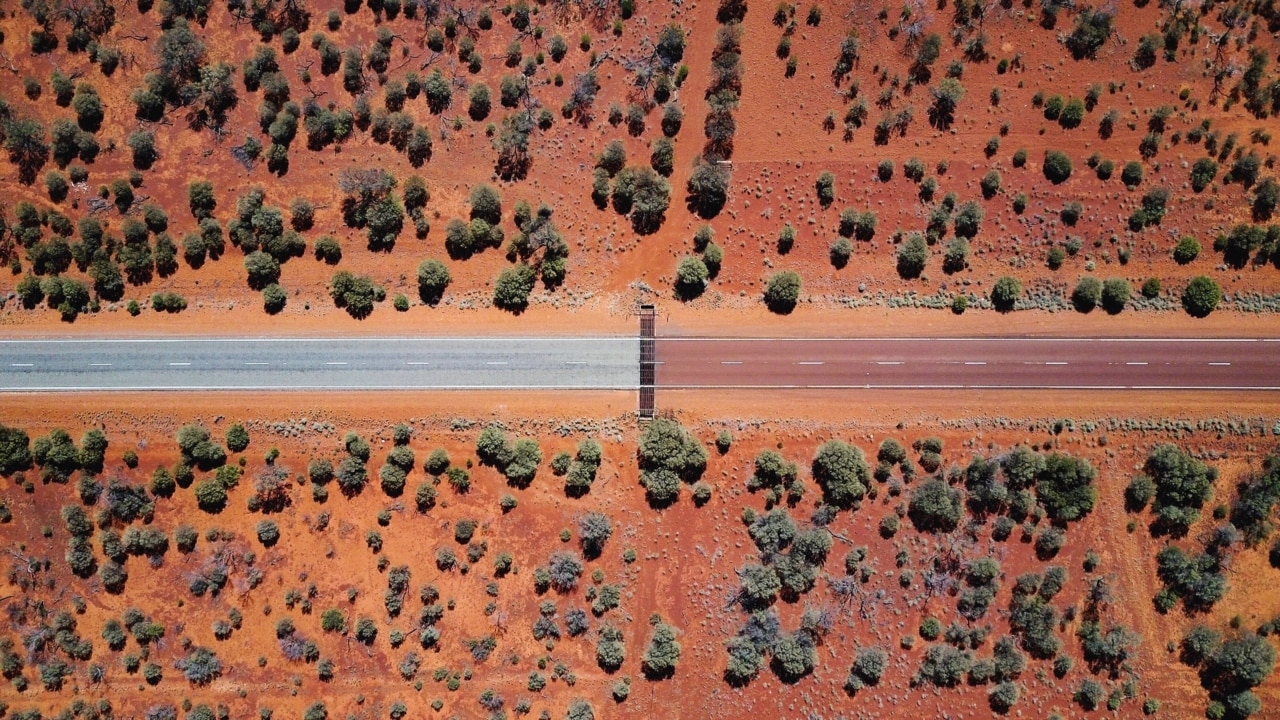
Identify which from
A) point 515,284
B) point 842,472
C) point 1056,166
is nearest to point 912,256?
point 1056,166

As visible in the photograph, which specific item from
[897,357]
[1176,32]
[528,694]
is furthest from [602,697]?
[1176,32]

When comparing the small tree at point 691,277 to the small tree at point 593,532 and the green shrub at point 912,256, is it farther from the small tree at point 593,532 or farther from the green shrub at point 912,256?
the small tree at point 593,532

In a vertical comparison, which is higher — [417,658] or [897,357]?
[897,357]

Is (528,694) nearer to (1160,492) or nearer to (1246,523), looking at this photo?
(1160,492)

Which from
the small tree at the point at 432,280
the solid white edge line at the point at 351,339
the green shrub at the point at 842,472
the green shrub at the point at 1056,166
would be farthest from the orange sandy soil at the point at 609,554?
the green shrub at the point at 1056,166

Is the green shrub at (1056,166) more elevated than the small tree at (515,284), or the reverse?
the green shrub at (1056,166)

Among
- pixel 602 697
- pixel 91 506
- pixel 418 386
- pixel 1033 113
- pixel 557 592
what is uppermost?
pixel 1033 113

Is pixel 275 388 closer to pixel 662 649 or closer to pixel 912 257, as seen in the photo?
pixel 662 649
